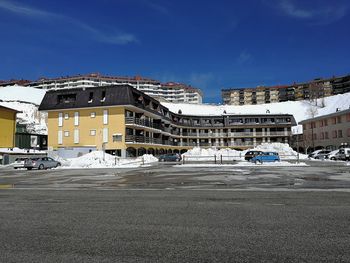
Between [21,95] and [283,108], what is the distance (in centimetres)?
10087

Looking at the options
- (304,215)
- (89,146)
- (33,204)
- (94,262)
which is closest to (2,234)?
(94,262)

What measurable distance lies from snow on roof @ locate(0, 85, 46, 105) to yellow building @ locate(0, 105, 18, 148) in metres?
65.6

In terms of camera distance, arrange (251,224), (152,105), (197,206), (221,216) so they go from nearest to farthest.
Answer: (251,224), (221,216), (197,206), (152,105)

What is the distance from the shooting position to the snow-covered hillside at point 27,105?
101688 millimetres

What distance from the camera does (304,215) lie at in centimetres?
783

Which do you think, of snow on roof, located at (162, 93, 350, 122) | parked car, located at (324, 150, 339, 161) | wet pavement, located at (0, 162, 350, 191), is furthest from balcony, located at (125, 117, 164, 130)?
snow on roof, located at (162, 93, 350, 122)

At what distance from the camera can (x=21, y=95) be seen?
411ft

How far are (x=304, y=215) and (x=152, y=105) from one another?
205ft

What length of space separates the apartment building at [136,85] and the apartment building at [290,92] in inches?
780

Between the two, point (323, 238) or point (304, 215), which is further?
point (304, 215)

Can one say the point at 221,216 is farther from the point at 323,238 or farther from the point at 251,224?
A: the point at 323,238

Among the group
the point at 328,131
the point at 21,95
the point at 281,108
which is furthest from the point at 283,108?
the point at 21,95

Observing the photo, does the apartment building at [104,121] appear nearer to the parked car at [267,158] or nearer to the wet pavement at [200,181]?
the parked car at [267,158]

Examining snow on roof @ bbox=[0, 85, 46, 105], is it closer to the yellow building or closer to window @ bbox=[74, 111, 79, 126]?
the yellow building
